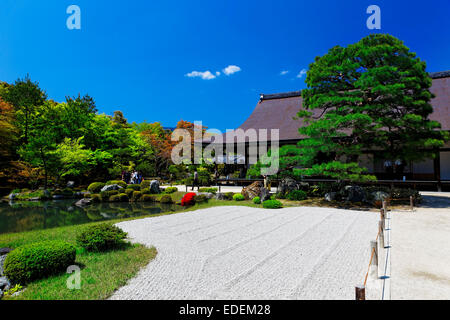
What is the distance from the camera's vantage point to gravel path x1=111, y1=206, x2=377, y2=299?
3283 millimetres

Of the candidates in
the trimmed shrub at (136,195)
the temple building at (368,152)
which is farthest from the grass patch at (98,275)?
the temple building at (368,152)

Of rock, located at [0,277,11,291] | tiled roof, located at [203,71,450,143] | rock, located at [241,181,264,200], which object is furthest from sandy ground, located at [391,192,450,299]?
tiled roof, located at [203,71,450,143]

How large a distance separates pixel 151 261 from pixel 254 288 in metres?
2.02

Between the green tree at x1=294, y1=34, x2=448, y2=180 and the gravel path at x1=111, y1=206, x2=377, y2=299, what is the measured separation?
11.6ft

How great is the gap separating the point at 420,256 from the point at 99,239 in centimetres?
633

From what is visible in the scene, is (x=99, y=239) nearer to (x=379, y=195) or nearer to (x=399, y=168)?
(x=379, y=195)

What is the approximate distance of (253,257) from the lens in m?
4.59

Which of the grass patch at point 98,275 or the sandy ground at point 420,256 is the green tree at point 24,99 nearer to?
the grass patch at point 98,275

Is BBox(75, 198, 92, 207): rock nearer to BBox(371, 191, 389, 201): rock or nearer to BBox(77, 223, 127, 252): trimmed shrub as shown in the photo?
BBox(77, 223, 127, 252): trimmed shrub

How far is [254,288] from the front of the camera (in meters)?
3.35

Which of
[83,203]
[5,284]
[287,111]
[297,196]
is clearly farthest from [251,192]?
[5,284]

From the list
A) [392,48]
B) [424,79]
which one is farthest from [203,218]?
[424,79]

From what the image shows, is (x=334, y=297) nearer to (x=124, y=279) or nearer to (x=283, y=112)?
(x=124, y=279)

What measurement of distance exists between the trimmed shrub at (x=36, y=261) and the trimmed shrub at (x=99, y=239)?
36.0 inches
